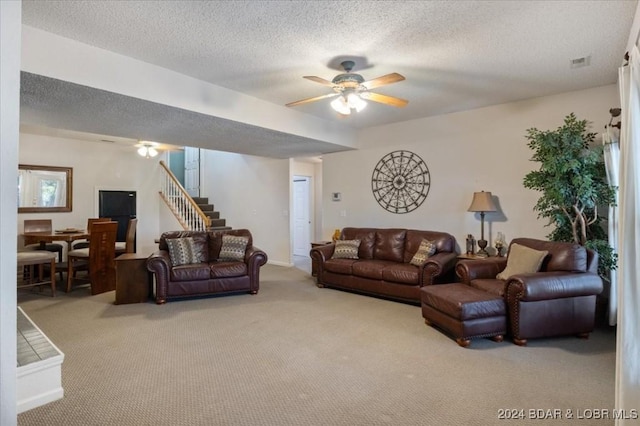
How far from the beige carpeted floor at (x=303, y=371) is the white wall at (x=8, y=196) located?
1002 millimetres

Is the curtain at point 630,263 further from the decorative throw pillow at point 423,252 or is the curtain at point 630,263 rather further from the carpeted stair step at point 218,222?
the carpeted stair step at point 218,222

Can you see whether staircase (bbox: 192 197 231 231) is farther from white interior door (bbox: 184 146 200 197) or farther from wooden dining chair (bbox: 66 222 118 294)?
wooden dining chair (bbox: 66 222 118 294)

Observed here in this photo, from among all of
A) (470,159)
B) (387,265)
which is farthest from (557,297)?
(470,159)

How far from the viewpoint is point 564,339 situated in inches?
130

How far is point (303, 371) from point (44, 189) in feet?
23.0

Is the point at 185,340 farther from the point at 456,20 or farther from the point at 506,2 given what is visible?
the point at 506,2

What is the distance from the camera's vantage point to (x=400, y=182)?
5.82m

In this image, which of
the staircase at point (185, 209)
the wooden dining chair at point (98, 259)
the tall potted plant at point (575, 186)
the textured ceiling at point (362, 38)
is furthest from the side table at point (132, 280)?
the tall potted plant at point (575, 186)

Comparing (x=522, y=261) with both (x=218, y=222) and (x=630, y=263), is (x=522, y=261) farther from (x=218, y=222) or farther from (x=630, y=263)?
(x=218, y=222)

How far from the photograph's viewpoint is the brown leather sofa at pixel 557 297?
10.3ft

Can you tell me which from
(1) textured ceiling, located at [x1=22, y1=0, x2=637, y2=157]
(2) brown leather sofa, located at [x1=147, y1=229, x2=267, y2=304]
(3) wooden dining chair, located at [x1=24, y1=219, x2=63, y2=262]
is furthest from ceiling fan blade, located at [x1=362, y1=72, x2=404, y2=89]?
(3) wooden dining chair, located at [x1=24, y1=219, x2=63, y2=262]

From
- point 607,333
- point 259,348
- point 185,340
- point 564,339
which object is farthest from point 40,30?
point 607,333

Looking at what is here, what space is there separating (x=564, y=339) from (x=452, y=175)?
2687 millimetres

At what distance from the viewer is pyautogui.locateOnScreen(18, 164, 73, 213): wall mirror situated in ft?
21.2
